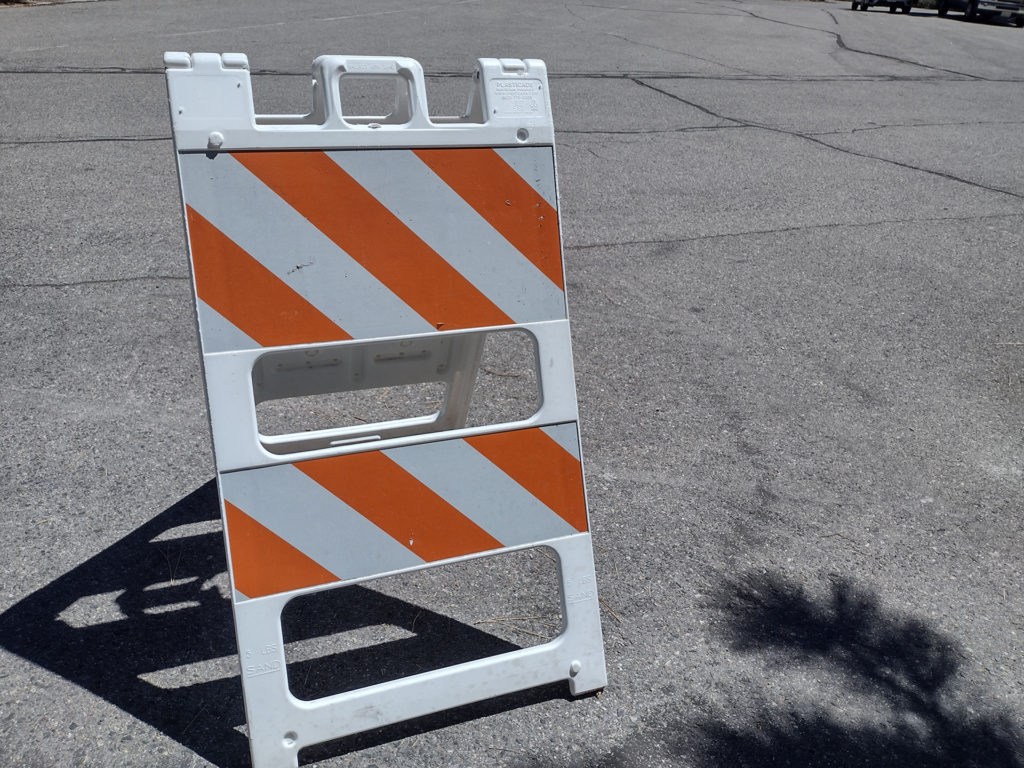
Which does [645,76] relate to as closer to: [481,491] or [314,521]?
[481,491]

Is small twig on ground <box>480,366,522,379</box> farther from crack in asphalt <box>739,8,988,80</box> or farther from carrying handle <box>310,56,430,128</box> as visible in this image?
crack in asphalt <box>739,8,988,80</box>

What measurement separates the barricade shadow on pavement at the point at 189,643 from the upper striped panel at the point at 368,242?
99 centimetres

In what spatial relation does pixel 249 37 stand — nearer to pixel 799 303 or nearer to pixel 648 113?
pixel 648 113

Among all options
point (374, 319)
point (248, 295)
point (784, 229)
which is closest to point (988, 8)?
point (784, 229)

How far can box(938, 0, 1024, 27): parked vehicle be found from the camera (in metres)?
24.2

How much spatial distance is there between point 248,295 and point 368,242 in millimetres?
323

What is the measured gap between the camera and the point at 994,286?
6000 mm

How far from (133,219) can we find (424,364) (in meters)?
3.63

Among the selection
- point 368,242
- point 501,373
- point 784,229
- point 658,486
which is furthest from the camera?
point 784,229

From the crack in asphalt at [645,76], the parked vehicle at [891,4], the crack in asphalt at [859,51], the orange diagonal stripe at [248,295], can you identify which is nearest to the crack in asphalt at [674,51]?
the crack in asphalt at [645,76]

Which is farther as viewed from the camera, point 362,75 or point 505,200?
point 505,200

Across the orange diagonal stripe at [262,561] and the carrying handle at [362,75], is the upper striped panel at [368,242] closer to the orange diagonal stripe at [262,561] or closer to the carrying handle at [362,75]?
the carrying handle at [362,75]

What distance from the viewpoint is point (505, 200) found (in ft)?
8.21

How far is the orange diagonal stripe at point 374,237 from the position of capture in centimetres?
228
